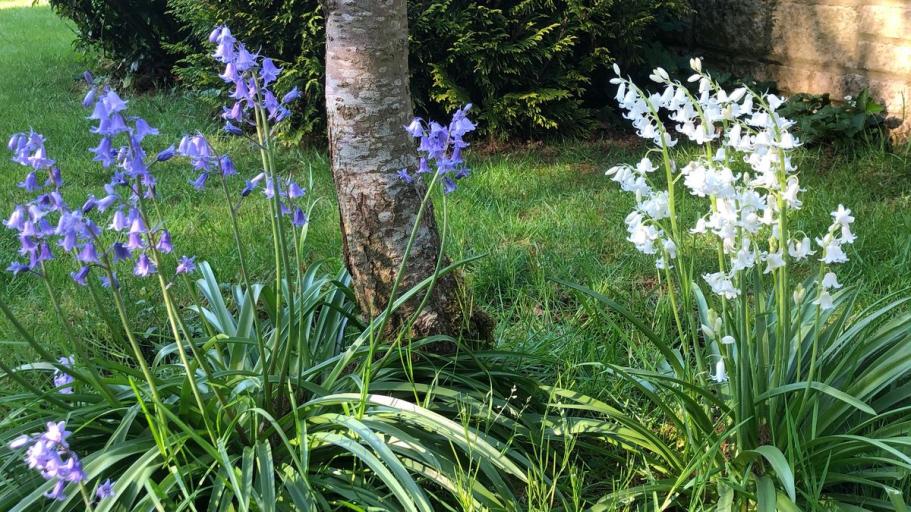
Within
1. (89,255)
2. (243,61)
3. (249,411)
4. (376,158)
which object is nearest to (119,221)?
(89,255)

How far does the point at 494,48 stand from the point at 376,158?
3.04m

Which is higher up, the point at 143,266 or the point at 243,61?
the point at 243,61

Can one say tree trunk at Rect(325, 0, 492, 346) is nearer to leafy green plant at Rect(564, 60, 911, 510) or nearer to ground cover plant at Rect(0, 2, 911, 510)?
ground cover plant at Rect(0, 2, 911, 510)

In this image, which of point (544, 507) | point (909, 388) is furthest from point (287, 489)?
point (909, 388)

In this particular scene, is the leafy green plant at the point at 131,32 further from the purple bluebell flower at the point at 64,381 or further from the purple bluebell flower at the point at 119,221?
the purple bluebell flower at the point at 119,221

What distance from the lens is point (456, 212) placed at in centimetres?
438

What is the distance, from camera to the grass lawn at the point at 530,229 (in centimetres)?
319

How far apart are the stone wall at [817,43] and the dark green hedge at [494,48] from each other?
1.34 feet

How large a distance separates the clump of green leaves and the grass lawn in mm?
137

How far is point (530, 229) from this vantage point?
161 inches

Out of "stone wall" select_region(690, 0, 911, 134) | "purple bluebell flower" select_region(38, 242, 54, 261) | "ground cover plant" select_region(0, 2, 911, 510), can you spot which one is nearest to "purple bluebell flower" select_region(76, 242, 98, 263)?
"purple bluebell flower" select_region(38, 242, 54, 261)

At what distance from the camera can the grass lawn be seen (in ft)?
10.5

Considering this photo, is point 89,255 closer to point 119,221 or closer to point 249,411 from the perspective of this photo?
point 119,221

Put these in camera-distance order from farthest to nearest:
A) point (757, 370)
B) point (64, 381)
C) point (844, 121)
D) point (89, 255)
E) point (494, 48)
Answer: point (494, 48)
point (844, 121)
point (64, 381)
point (757, 370)
point (89, 255)
